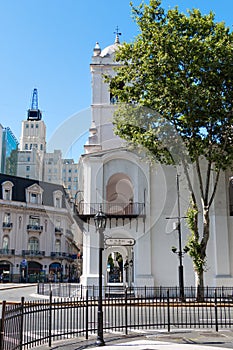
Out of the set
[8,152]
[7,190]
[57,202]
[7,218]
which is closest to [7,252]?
[7,218]

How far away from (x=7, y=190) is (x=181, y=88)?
148 ft

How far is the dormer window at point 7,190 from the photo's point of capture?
201ft

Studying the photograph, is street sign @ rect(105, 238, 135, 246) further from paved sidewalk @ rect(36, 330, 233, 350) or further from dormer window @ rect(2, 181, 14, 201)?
dormer window @ rect(2, 181, 14, 201)

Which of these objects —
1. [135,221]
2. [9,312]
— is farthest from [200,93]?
[9,312]

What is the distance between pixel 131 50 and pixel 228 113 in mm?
6642

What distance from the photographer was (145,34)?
2288cm

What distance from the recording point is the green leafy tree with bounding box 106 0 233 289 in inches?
857

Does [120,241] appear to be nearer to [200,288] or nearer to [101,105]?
[200,288]

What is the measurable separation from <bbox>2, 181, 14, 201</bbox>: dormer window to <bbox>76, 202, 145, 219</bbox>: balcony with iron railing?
1413 inches

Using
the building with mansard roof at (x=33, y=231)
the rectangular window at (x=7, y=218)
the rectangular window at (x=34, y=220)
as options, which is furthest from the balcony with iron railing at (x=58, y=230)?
the rectangular window at (x=7, y=218)

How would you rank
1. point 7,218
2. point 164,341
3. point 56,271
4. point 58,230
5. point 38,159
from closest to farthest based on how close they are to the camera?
point 164,341, point 7,218, point 56,271, point 58,230, point 38,159

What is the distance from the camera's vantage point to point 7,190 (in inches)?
2430

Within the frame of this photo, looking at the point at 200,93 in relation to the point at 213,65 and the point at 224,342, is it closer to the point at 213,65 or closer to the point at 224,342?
the point at 213,65

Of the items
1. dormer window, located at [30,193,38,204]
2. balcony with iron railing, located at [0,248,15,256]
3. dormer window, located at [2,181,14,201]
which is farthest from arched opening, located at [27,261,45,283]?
dormer window, located at [2,181,14,201]
